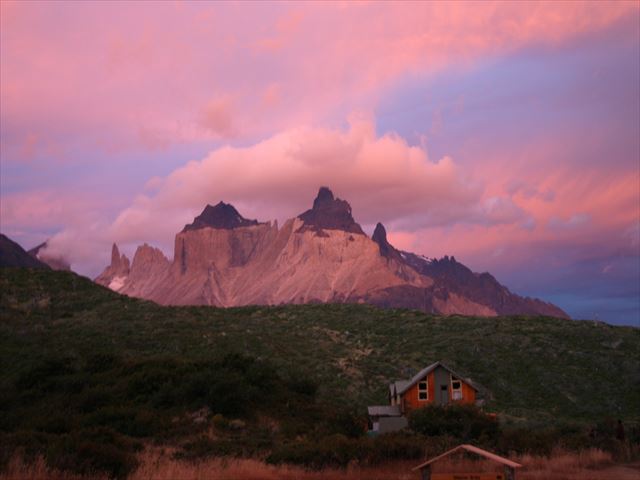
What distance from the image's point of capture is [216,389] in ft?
107

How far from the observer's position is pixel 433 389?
130 ft

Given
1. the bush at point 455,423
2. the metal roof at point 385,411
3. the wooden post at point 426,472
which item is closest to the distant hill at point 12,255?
the metal roof at point 385,411

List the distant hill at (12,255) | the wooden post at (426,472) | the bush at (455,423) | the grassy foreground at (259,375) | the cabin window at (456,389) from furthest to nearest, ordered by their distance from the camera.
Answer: the distant hill at (12,255)
the cabin window at (456,389)
the bush at (455,423)
the grassy foreground at (259,375)
the wooden post at (426,472)

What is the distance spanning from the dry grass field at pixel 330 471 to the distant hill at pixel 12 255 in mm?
121440

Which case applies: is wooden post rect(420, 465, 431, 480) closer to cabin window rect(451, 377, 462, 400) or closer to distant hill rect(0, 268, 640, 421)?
cabin window rect(451, 377, 462, 400)

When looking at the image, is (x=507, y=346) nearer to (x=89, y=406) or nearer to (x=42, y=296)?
(x=89, y=406)

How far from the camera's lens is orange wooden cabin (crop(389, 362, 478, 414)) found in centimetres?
3919

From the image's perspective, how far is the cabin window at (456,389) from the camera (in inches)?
1580

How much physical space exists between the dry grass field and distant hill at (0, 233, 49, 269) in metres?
121

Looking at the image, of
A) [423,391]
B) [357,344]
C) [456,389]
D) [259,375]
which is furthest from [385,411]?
[357,344]

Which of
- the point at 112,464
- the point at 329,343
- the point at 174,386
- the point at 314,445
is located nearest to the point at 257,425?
the point at 174,386

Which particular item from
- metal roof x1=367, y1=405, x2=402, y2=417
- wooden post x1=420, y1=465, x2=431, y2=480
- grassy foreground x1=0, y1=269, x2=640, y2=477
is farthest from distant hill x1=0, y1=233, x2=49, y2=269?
wooden post x1=420, y1=465, x2=431, y2=480

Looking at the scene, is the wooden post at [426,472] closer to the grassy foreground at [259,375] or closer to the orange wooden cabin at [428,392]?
the grassy foreground at [259,375]

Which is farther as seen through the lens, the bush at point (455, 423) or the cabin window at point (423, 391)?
the cabin window at point (423, 391)
